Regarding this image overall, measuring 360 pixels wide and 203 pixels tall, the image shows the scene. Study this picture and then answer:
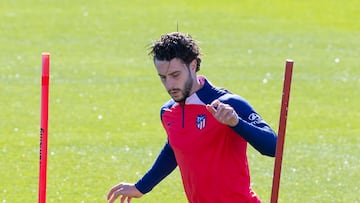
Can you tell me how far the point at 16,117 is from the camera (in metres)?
15.2

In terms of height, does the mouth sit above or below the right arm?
above

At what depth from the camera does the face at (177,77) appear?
679 cm

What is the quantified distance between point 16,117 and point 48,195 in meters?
3.78

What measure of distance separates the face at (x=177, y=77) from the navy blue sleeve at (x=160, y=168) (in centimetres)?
74

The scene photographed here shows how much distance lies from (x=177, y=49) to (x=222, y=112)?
82 cm

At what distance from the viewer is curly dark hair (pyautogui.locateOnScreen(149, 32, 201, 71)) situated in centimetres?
688

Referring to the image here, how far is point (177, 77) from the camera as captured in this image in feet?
22.3

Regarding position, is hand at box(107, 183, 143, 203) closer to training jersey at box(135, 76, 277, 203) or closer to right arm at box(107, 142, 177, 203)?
right arm at box(107, 142, 177, 203)

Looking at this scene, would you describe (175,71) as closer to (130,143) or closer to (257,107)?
(130,143)

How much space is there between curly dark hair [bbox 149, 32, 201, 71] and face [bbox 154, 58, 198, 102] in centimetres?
3

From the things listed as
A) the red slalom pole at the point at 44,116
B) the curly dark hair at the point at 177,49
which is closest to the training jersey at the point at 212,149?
the curly dark hair at the point at 177,49

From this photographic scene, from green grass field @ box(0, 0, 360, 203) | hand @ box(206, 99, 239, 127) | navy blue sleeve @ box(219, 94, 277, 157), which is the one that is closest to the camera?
hand @ box(206, 99, 239, 127)

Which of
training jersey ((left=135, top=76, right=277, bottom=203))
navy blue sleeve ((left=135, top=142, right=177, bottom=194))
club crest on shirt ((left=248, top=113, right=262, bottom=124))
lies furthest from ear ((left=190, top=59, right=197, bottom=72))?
navy blue sleeve ((left=135, top=142, right=177, bottom=194))

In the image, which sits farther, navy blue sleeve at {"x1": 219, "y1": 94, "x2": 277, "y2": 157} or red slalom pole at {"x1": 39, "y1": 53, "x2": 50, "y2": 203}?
red slalom pole at {"x1": 39, "y1": 53, "x2": 50, "y2": 203}
